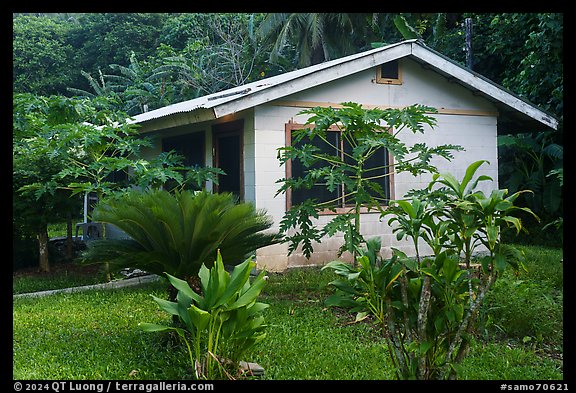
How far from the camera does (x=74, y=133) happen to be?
897 cm

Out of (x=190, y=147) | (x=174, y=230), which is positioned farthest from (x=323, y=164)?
(x=174, y=230)

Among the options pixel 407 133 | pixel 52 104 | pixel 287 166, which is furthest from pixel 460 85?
pixel 52 104

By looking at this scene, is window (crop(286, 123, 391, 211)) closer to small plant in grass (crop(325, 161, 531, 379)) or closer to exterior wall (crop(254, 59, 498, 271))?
exterior wall (crop(254, 59, 498, 271))

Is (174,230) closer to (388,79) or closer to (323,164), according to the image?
(323,164)

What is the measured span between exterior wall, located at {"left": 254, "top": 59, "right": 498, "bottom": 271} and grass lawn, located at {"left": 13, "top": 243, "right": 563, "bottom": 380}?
187cm

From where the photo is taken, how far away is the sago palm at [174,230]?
18.5 ft

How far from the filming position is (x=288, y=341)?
236 inches

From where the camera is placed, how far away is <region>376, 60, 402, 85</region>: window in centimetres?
1083

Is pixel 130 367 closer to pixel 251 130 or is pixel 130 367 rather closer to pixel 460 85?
pixel 251 130

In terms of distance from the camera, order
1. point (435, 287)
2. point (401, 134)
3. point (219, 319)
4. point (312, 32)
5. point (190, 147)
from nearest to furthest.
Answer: point (435, 287), point (219, 319), point (401, 134), point (190, 147), point (312, 32)

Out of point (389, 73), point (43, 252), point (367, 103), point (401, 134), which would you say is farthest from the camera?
point (43, 252)

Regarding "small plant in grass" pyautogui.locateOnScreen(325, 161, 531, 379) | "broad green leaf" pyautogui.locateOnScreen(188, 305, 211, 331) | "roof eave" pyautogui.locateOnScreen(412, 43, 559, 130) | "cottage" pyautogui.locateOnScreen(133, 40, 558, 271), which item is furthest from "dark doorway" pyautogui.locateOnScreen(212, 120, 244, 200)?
"small plant in grass" pyautogui.locateOnScreen(325, 161, 531, 379)

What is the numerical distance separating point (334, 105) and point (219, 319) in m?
6.36
